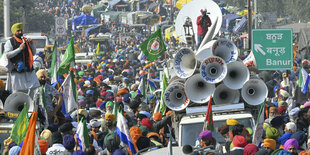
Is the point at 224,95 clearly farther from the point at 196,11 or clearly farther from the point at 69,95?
the point at 196,11

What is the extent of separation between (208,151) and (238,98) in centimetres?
458

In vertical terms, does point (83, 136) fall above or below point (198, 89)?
below

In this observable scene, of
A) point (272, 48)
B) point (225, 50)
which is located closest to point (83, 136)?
point (225, 50)

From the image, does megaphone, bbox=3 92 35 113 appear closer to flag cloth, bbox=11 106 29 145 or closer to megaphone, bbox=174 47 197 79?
flag cloth, bbox=11 106 29 145

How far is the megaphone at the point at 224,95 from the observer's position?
45.8 ft

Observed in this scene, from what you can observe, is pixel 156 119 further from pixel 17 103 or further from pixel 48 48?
pixel 48 48

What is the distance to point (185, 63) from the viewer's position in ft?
47.2

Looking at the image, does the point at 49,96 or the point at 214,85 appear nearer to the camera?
the point at 49,96

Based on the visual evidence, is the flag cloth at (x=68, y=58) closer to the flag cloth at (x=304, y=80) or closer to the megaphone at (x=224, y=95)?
the megaphone at (x=224, y=95)

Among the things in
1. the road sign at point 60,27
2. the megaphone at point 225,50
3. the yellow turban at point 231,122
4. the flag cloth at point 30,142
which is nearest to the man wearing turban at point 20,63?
the yellow turban at point 231,122

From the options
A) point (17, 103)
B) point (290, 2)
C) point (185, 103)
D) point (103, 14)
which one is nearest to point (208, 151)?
point (17, 103)

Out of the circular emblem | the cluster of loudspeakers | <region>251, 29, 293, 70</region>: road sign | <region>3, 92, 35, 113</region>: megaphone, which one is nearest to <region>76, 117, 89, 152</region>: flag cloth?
<region>3, 92, 35, 113</region>: megaphone

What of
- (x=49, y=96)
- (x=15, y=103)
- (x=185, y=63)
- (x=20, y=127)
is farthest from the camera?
(x=185, y=63)

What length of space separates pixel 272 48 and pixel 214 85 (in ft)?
20.5
